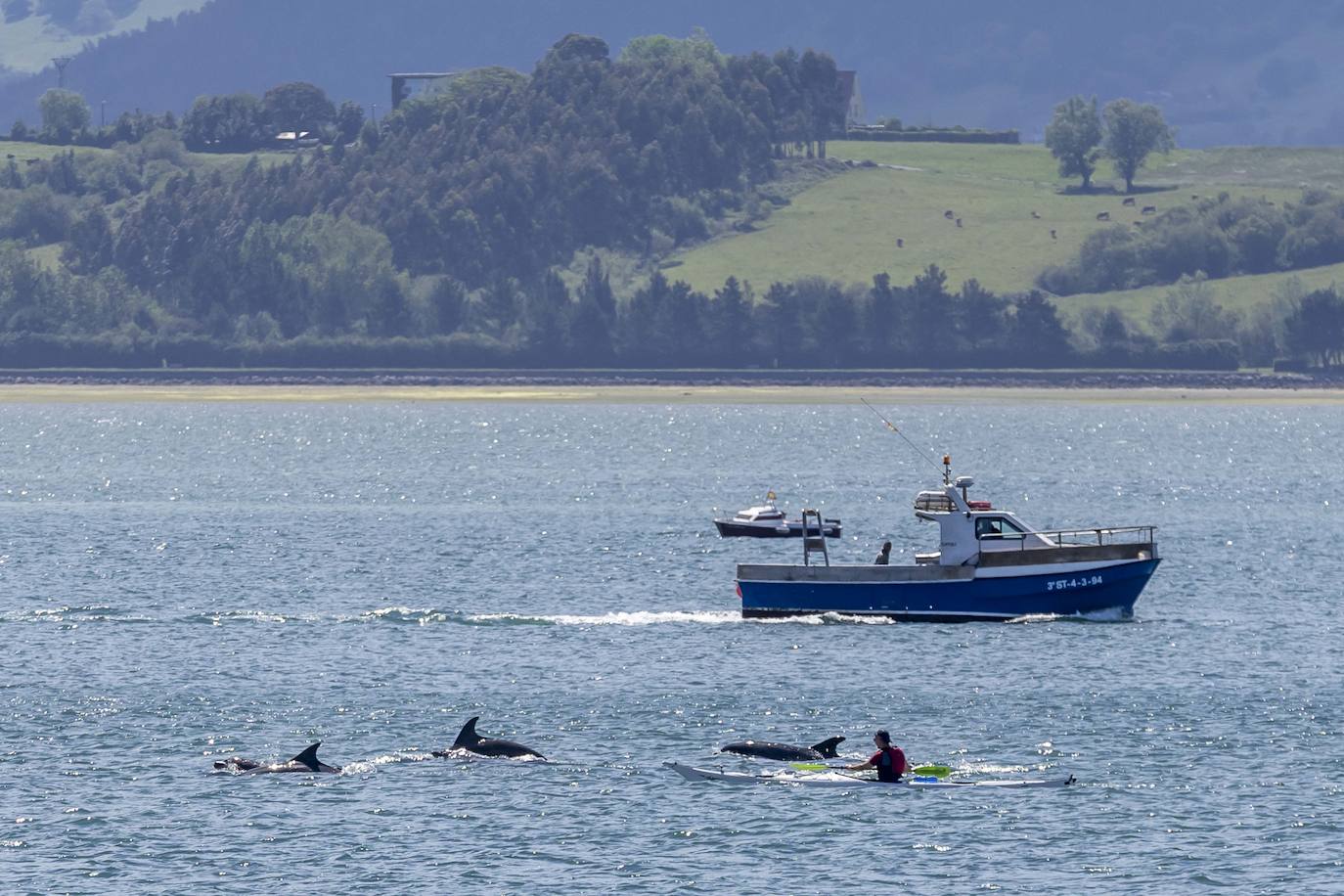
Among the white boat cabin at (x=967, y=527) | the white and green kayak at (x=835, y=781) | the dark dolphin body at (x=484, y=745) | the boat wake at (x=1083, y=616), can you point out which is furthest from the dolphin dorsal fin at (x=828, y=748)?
the boat wake at (x=1083, y=616)

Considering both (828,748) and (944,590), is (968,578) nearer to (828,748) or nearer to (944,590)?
(944,590)

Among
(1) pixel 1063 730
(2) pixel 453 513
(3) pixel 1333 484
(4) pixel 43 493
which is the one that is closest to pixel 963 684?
(1) pixel 1063 730

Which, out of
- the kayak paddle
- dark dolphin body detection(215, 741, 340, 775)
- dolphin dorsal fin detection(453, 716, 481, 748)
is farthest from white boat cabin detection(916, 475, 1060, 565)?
dark dolphin body detection(215, 741, 340, 775)

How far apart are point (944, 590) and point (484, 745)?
26380 millimetres

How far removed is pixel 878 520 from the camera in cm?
13212

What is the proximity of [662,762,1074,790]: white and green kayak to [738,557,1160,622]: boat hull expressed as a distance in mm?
24631

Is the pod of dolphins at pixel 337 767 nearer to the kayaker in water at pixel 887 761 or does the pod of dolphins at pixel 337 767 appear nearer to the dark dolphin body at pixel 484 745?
the dark dolphin body at pixel 484 745

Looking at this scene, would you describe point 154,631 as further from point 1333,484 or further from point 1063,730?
point 1333,484

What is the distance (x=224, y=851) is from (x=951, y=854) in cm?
1502

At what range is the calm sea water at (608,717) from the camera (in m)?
50.6

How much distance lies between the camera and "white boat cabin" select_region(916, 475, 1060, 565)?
80375mm

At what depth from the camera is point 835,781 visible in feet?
188

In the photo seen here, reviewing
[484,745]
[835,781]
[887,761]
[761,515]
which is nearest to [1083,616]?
[835,781]

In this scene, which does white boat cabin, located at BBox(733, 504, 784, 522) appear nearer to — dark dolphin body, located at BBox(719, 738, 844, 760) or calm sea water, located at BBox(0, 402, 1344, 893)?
calm sea water, located at BBox(0, 402, 1344, 893)
